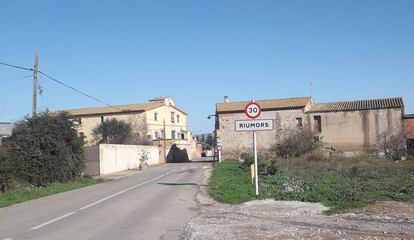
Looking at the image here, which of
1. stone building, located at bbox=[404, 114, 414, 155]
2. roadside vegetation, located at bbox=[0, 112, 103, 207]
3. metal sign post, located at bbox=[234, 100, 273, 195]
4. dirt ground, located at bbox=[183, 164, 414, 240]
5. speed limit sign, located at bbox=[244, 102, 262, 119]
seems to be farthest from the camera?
stone building, located at bbox=[404, 114, 414, 155]

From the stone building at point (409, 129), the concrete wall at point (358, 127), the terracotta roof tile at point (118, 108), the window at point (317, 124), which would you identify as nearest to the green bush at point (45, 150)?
the concrete wall at point (358, 127)

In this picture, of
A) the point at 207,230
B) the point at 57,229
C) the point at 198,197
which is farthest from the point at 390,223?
the point at 198,197

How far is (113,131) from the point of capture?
251 ft

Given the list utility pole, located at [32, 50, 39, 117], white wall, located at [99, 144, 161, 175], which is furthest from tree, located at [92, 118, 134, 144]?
utility pole, located at [32, 50, 39, 117]

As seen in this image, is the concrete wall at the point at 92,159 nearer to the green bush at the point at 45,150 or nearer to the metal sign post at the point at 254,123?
the green bush at the point at 45,150

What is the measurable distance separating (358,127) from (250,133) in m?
13.5

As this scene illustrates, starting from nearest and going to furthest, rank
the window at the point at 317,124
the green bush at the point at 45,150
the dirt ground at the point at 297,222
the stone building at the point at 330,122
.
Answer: the dirt ground at the point at 297,222, the green bush at the point at 45,150, the stone building at the point at 330,122, the window at the point at 317,124

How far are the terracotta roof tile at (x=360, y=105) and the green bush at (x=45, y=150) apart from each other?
108 feet

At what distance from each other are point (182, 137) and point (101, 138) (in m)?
23.2

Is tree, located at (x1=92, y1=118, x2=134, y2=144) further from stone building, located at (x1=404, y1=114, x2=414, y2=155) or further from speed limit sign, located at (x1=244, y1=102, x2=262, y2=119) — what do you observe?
speed limit sign, located at (x1=244, y1=102, x2=262, y2=119)

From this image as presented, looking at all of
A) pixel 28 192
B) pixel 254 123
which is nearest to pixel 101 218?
pixel 254 123

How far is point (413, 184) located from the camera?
699 inches

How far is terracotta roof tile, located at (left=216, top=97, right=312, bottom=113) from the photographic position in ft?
193

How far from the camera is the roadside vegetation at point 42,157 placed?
23453mm
